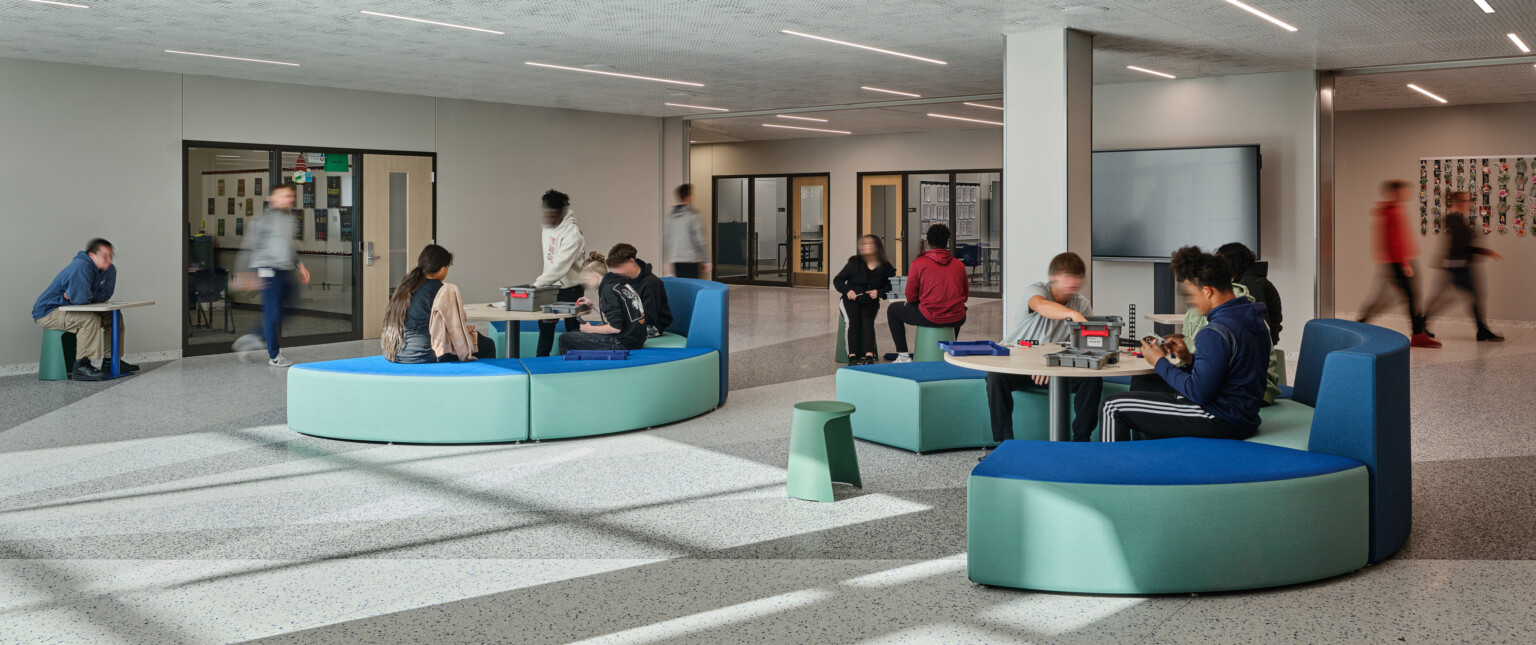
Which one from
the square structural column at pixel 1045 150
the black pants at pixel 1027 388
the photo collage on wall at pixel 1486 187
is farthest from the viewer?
the photo collage on wall at pixel 1486 187

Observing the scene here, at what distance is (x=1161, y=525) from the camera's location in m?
3.74

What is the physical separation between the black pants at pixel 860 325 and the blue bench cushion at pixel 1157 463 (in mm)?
5410

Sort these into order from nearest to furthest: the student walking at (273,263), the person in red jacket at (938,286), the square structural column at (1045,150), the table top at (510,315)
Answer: the table top at (510,315) → the square structural column at (1045,150) → the person in red jacket at (938,286) → the student walking at (273,263)

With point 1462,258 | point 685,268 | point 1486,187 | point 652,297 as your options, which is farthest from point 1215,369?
point 1486,187

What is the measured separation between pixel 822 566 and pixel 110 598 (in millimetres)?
2476

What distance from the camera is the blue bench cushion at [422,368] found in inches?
254

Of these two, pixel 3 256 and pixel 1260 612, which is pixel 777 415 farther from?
pixel 3 256

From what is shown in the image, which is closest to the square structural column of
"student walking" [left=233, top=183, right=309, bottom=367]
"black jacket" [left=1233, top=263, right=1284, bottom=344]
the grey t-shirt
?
"black jacket" [left=1233, top=263, right=1284, bottom=344]

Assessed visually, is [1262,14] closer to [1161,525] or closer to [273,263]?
[1161,525]

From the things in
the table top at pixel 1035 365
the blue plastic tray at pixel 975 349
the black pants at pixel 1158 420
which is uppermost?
the blue plastic tray at pixel 975 349

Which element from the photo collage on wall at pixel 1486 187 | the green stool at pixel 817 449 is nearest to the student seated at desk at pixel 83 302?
the green stool at pixel 817 449

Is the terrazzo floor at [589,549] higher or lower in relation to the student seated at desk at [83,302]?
lower

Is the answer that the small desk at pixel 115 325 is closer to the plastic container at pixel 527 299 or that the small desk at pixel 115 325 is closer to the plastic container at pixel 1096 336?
the plastic container at pixel 527 299

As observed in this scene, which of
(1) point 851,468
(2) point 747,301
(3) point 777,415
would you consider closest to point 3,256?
(3) point 777,415
